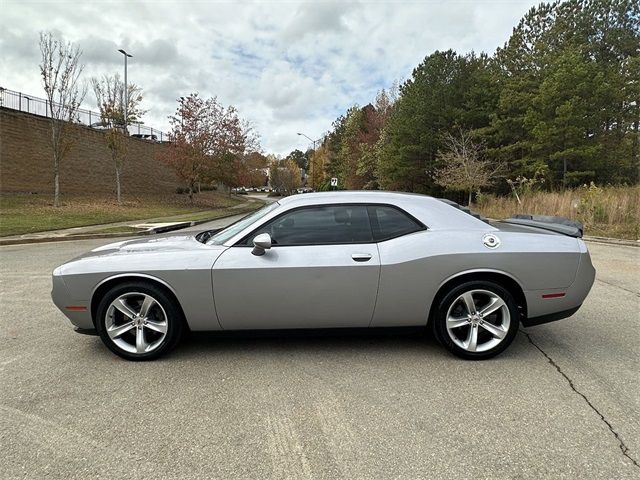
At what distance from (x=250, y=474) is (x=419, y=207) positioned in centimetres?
260

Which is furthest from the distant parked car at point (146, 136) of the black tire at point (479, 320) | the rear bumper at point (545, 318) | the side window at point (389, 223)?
the rear bumper at point (545, 318)

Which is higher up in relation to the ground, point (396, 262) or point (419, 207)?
point (419, 207)

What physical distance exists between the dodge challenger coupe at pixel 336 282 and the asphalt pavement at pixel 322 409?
0.31 m

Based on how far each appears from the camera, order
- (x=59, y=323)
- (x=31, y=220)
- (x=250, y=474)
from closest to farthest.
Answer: (x=250, y=474) < (x=59, y=323) < (x=31, y=220)

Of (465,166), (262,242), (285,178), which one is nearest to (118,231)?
(262,242)

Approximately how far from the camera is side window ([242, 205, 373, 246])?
3.54 metres

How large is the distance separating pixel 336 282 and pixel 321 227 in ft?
1.80

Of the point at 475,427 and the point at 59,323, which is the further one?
the point at 59,323

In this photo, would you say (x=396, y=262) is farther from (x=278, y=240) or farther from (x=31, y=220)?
(x=31, y=220)

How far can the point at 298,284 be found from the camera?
337 cm

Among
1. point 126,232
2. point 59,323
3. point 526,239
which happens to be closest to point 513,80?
point 126,232

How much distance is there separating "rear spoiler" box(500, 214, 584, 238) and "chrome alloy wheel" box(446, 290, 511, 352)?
106 cm

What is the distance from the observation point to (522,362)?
3.51 meters

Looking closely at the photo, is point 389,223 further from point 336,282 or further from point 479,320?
point 479,320
